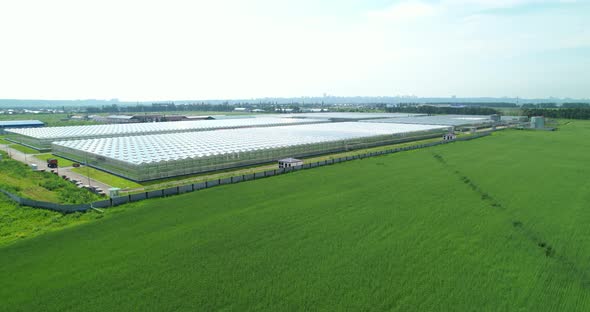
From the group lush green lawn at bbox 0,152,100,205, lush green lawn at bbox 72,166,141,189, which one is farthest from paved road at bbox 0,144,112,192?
lush green lawn at bbox 0,152,100,205

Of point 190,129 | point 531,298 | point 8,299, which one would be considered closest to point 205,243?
point 8,299

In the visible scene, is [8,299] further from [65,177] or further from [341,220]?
[65,177]

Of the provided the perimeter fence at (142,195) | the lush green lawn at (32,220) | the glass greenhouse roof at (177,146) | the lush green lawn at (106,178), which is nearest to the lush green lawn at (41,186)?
the lush green lawn at (32,220)

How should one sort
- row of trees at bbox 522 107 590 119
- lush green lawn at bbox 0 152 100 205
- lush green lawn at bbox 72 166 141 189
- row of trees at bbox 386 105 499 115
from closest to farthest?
lush green lawn at bbox 0 152 100 205, lush green lawn at bbox 72 166 141 189, row of trees at bbox 522 107 590 119, row of trees at bbox 386 105 499 115

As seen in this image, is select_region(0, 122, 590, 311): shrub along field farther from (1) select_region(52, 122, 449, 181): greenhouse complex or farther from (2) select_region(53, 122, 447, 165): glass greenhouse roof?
(2) select_region(53, 122, 447, 165): glass greenhouse roof

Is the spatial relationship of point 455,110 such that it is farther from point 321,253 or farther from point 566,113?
point 321,253

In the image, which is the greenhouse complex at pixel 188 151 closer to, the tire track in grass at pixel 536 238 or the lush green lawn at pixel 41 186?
the lush green lawn at pixel 41 186

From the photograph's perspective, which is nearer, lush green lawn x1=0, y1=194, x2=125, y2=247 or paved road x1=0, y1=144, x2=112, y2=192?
lush green lawn x1=0, y1=194, x2=125, y2=247

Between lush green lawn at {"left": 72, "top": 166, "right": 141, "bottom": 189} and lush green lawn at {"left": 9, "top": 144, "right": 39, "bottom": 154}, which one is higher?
lush green lawn at {"left": 9, "top": 144, "right": 39, "bottom": 154}
